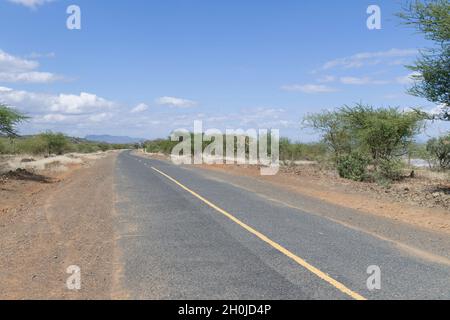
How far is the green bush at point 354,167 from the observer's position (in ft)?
75.2

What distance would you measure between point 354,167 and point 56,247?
18.2 m

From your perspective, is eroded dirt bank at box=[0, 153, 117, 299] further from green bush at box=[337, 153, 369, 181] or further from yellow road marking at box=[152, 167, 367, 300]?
green bush at box=[337, 153, 369, 181]

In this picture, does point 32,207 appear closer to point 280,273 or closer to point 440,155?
point 280,273

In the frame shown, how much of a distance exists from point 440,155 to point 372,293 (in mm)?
30282

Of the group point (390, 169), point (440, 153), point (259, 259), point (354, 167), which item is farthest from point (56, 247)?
point (440, 153)

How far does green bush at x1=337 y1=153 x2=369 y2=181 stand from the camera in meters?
22.9

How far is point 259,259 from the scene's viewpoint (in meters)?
6.93

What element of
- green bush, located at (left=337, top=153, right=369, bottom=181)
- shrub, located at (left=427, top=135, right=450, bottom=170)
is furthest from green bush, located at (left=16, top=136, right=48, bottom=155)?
shrub, located at (left=427, top=135, right=450, bottom=170)

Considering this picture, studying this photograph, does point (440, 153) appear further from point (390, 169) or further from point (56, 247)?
point (56, 247)

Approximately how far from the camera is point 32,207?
47.8 feet

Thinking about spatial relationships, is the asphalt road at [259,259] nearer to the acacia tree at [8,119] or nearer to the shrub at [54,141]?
the acacia tree at [8,119]

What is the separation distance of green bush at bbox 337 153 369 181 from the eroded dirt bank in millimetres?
13121

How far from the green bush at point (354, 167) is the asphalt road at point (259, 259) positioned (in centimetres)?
1211
